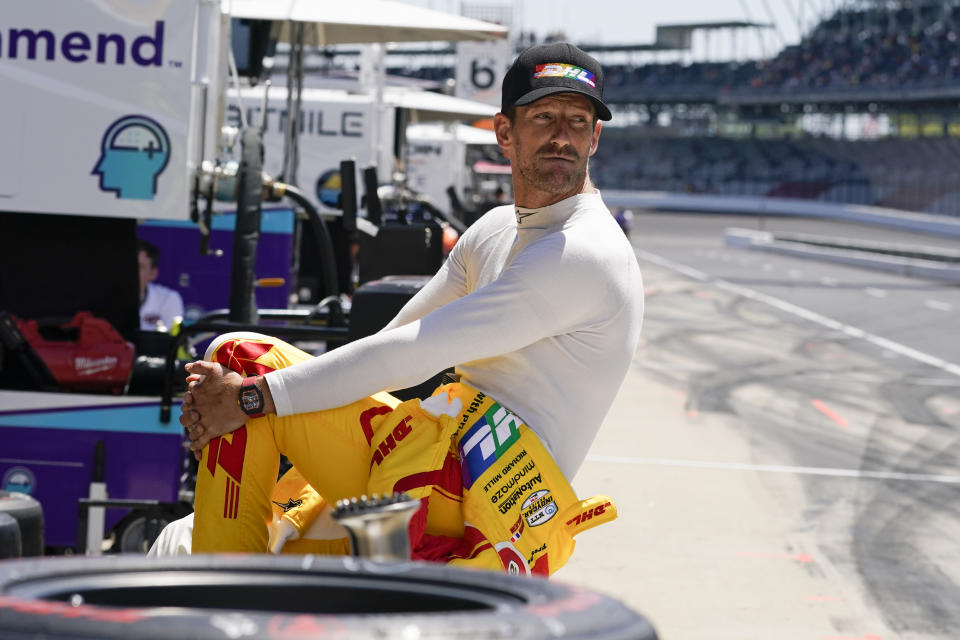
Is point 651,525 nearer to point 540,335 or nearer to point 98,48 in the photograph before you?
point 98,48

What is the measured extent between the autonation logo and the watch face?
9.29ft

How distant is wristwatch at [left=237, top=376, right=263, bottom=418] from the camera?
2902 millimetres

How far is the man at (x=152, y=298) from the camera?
27.7 feet

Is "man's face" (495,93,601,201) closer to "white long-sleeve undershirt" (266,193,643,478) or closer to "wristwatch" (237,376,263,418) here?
"white long-sleeve undershirt" (266,193,643,478)

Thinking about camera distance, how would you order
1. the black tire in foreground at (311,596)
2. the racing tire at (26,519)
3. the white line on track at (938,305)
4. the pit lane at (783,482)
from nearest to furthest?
the black tire in foreground at (311,596)
the racing tire at (26,519)
the pit lane at (783,482)
the white line on track at (938,305)

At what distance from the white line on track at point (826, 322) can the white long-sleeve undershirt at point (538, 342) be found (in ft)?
37.2

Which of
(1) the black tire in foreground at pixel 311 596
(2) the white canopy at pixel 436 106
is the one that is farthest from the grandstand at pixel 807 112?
(1) the black tire in foreground at pixel 311 596

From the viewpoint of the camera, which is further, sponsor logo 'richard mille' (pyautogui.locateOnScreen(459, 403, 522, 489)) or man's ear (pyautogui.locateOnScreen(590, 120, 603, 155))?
man's ear (pyautogui.locateOnScreen(590, 120, 603, 155))

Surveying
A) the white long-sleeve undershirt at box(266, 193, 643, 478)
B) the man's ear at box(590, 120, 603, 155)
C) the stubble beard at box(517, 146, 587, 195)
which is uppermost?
the man's ear at box(590, 120, 603, 155)

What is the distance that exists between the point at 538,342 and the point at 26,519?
1169 mm

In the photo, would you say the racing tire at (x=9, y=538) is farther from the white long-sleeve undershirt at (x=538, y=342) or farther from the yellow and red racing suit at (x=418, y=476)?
the white long-sleeve undershirt at (x=538, y=342)

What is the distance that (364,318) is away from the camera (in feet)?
14.5

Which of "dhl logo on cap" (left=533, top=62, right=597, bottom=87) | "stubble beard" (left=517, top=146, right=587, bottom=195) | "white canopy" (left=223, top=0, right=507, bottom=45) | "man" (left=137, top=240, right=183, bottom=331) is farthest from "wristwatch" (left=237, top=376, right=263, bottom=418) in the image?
"white canopy" (left=223, top=0, right=507, bottom=45)

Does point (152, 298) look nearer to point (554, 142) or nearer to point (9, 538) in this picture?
point (554, 142)
